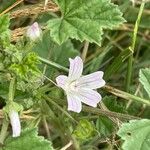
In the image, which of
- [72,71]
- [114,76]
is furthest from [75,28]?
[114,76]

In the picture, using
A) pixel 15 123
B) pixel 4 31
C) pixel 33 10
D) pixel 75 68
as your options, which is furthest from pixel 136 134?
pixel 33 10

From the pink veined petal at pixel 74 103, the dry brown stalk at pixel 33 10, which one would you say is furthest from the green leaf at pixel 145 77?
the dry brown stalk at pixel 33 10

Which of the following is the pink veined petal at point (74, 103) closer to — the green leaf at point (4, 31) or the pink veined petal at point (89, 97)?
the pink veined petal at point (89, 97)

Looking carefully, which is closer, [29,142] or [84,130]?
[29,142]

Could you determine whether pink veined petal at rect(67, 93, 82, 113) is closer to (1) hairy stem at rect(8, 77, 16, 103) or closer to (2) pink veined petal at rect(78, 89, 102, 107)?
(2) pink veined petal at rect(78, 89, 102, 107)

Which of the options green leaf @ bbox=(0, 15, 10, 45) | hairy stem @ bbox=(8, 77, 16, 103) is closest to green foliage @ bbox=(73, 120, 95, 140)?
hairy stem @ bbox=(8, 77, 16, 103)

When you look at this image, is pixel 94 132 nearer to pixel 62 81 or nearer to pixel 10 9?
pixel 62 81

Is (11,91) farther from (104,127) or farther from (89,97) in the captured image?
(104,127)
